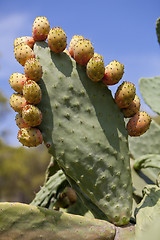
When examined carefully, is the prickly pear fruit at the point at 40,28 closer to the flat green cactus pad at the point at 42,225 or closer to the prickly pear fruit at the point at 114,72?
the prickly pear fruit at the point at 114,72

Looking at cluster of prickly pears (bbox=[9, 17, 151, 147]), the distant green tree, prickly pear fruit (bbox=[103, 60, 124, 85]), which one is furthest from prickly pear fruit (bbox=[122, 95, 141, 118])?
the distant green tree

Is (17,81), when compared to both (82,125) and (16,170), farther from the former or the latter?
(16,170)

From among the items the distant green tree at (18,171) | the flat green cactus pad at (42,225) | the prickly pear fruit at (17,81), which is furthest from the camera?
the distant green tree at (18,171)

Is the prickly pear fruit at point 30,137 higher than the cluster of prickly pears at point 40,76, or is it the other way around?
the cluster of prickly pears at point 40,76

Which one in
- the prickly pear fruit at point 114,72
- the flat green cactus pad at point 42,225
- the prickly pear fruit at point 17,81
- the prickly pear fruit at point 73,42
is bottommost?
the flat green cactus pad at point 42,225

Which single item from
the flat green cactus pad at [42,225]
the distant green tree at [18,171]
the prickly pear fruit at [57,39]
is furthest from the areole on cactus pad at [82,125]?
the distant green tree at [18,171]

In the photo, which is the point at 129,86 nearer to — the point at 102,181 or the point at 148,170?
the point at 102,181

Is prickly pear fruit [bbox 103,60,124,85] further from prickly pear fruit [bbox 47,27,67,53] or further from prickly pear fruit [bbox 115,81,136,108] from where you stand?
prickly pear fruit [bbox 47,27,67,53]
